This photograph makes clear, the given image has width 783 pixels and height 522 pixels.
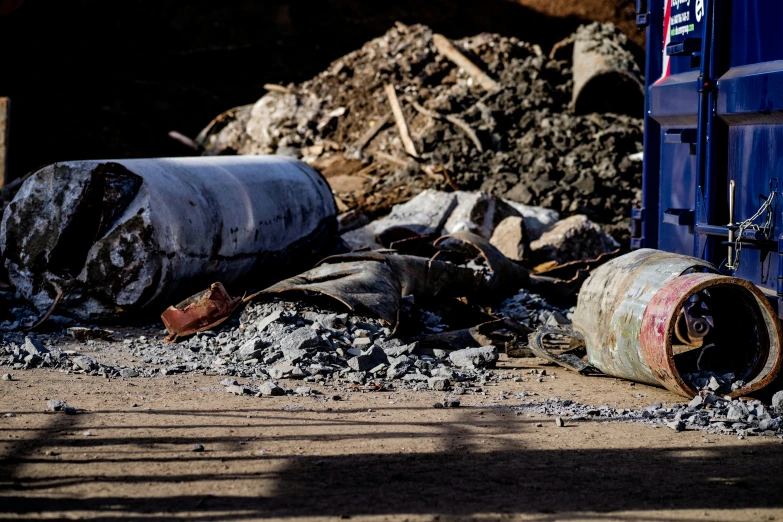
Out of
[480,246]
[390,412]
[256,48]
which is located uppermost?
[256,48]

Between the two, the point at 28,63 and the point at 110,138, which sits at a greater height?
A: the point at 28,63

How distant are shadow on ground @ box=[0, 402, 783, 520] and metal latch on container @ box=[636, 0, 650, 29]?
11.6 ft

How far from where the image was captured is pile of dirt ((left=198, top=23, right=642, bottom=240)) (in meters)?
10.7

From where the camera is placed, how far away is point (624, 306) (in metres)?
4.75

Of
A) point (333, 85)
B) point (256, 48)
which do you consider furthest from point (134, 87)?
point (333, 85)

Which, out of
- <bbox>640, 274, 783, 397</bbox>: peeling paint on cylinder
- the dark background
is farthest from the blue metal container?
the dark background

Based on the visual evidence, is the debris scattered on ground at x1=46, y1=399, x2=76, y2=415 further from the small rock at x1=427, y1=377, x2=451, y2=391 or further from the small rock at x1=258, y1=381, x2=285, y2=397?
the small rock at x1=427, y1=377, x2=451, y2=391

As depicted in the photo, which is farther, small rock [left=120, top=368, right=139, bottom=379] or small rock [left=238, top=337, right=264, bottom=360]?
small rock [left=238, top=337, right=264, bottom=360]

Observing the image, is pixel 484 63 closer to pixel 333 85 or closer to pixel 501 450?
pixel 333 85

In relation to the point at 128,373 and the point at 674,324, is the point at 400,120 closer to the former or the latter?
the point at 128,373

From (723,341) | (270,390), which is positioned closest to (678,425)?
(723,341)

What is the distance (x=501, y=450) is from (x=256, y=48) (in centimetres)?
1631

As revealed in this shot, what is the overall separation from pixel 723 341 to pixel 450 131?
764cm

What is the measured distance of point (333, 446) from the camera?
3.68 m
